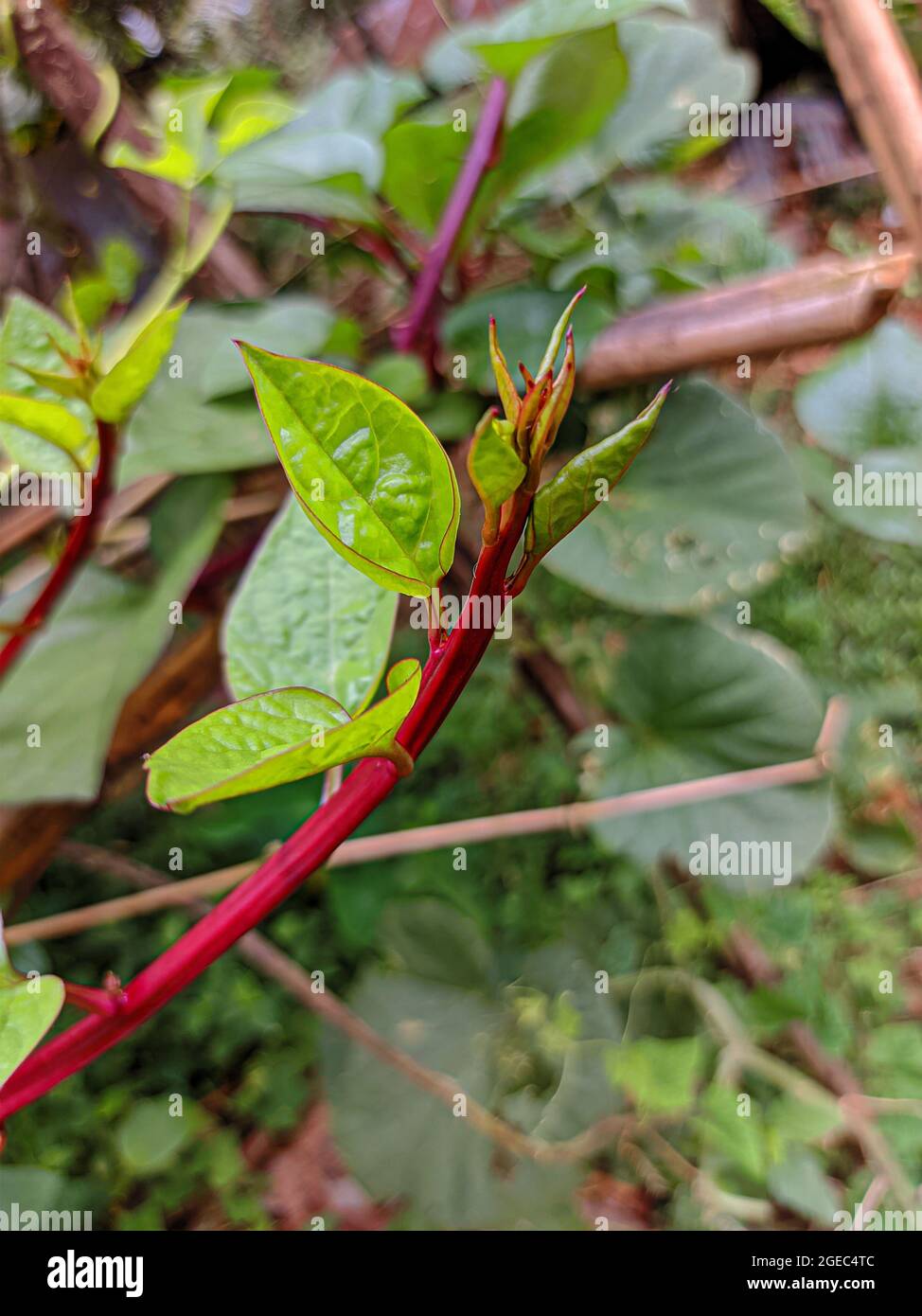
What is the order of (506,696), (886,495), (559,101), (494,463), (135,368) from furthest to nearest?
(506,696), (886,495), (559,101), (135,368), (494,463)

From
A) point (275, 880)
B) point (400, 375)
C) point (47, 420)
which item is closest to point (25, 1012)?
point (275, 880)

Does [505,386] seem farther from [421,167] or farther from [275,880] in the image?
[421,167]

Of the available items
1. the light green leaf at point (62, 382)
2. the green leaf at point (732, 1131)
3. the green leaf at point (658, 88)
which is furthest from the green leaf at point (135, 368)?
the green leaf at point (732, 1131)

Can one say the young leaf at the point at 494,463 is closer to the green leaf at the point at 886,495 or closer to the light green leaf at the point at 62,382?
the light green leaf at the point at 62,382

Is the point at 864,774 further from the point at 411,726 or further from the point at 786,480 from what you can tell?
the point at 411,726

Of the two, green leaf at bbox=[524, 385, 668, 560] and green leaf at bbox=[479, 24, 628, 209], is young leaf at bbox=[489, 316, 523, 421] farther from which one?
green leaf at bbox=[479, 24, 628, 209]

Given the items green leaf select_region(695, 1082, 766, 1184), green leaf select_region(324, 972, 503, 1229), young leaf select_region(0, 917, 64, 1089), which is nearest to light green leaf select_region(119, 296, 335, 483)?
young leaf select_region(0, 917, 64, 1089)
